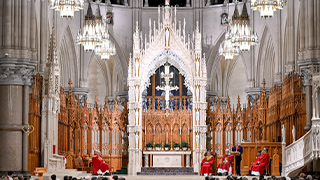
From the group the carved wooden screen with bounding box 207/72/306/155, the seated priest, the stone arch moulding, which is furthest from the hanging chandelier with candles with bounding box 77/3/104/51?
the carved wooden screen with bounding box 207/72/306/155

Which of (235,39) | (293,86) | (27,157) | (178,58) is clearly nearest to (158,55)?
(178,58)

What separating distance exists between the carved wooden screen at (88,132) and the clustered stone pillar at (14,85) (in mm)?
5544

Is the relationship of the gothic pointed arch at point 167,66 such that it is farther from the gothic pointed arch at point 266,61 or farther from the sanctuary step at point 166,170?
the gothic pointed arch at point 266,61

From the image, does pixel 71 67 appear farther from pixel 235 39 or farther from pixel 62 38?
pixel 235 39

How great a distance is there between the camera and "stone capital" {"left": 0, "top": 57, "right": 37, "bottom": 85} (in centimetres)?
2906

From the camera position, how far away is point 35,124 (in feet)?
100

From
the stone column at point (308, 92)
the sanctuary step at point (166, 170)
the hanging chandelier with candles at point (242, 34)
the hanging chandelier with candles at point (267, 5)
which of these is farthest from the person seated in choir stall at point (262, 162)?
the sanctuary step at point (166, 170)

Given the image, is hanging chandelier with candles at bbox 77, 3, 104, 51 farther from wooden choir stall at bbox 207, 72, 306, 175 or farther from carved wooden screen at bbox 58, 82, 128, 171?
wooden choir stall at bbox 207, 72, 306, 175

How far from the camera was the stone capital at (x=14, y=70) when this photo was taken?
29.1 meters

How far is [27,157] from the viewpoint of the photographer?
96.8ft

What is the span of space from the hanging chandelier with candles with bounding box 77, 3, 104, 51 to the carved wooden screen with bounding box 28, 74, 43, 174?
492 cm

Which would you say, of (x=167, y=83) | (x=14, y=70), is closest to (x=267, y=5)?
(x=14, y=70)

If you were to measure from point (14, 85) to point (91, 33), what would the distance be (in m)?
7.26

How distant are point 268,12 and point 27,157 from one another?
36.3ft
